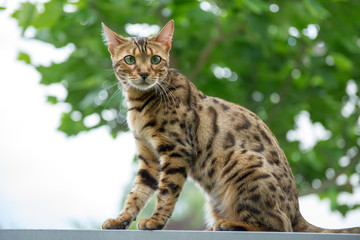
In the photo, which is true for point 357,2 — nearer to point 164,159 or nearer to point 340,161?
point 340,161

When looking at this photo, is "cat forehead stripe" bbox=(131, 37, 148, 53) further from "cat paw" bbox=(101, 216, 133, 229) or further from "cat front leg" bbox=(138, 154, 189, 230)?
"cat paw" bbox=(101, 216, 133, 229)

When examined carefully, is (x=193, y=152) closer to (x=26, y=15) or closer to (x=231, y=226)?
(x=231, y=226)

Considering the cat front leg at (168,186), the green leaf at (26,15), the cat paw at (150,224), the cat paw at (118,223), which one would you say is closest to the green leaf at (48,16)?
the green leaf at (26,15)

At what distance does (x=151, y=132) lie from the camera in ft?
8.77

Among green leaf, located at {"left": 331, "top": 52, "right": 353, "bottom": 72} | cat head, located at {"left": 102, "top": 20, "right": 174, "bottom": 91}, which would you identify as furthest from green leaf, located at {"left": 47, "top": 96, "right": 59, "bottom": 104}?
green leaf, located at {"left": 331, "top": 52, "right": 353, "bottom": 72}

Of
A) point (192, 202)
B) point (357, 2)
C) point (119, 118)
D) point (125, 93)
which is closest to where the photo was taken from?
point (125, 93)

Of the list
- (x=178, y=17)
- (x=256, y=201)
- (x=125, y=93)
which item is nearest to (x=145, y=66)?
(x=125, y=93)

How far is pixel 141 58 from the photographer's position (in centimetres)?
264

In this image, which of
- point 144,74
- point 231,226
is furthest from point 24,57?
point 231,226

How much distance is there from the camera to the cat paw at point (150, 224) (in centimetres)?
234

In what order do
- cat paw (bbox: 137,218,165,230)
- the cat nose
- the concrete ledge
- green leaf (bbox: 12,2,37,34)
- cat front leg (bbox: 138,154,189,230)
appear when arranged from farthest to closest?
green leaf (bbox: 12,2,37,34)
the cat nose
cat front leg (bbox: 138,154,189,230)
cat paw (bbox: 137,218,165,230)
the concrete ledge

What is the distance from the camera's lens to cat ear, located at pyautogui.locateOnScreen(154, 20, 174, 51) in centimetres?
270

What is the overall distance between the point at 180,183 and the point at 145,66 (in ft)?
2.39

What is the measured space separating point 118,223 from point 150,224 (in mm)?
220
